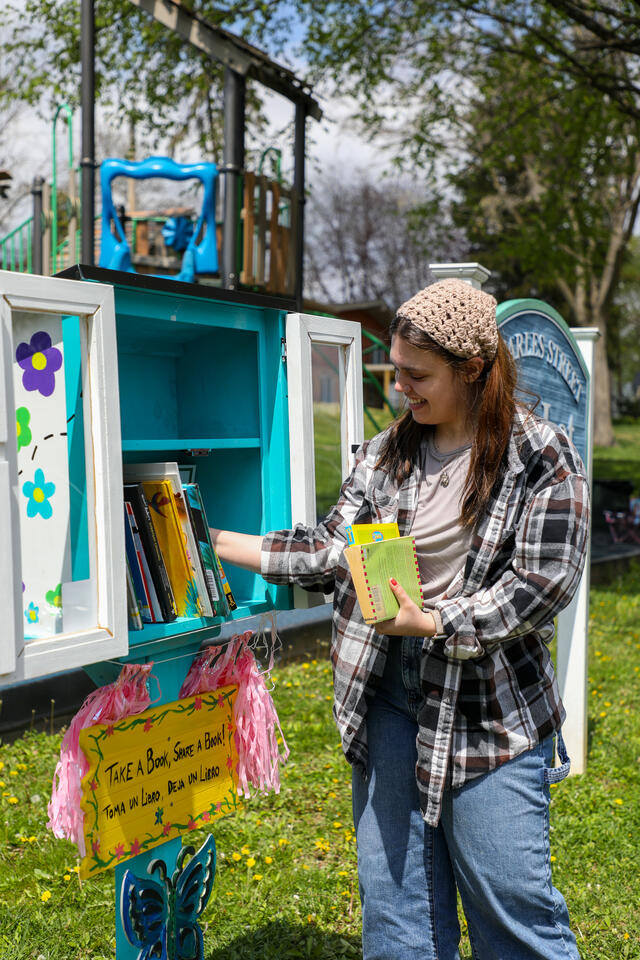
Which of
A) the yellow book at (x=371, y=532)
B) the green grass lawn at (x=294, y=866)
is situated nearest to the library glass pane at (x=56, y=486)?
the yellow book at (x=371, y=532)

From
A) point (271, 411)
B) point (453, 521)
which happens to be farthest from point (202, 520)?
point (453, 521)

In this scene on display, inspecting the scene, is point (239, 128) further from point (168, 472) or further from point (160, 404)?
point (168, 472)

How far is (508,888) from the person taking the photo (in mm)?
1799

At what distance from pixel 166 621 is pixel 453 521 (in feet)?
2.31

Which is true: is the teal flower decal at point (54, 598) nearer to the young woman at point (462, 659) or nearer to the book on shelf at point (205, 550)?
the book on shelf at point (205, 550)

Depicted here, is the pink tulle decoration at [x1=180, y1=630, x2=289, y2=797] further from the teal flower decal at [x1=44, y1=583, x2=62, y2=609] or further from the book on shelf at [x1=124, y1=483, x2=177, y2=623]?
the teal flower decal at [x1=44, y1=583, x2=62, y2=609]

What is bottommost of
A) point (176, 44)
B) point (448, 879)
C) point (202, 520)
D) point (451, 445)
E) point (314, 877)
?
point (314, 877)

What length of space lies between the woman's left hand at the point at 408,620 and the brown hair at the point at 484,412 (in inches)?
8.7

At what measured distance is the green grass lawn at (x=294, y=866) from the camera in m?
2.88

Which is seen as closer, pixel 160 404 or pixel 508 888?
pixel 508 888

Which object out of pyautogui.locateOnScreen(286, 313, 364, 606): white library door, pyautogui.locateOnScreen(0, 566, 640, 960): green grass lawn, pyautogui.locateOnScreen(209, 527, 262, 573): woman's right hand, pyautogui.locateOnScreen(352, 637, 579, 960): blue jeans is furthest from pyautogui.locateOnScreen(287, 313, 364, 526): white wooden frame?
pyautogui.locateOnScreen(0, 566, 640, 960): green grass lawn

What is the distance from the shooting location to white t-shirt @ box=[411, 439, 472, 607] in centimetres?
191

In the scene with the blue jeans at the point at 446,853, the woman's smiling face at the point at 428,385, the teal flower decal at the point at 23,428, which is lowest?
the blue jeans at the point at 446,853

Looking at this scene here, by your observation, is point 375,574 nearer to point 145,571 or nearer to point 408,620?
point 408,620
